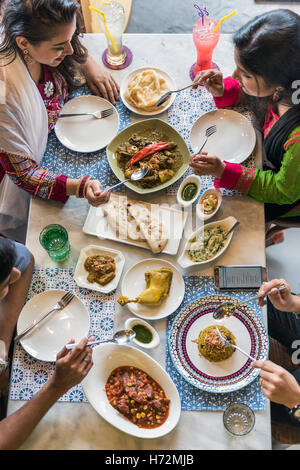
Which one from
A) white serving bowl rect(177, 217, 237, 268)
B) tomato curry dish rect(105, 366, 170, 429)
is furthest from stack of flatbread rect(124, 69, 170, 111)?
tomato curry dish rect(105, 366, 170, 429)

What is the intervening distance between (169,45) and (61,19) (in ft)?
2.99

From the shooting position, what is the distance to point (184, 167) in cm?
221

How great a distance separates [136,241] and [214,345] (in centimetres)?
62

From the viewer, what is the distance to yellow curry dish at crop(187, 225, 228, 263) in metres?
2.05

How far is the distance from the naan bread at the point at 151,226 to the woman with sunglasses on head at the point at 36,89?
175 millimetres

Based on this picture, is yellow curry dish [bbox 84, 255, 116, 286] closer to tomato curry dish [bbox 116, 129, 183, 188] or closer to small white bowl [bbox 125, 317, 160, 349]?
small white bowl [bbox 125, 317, 160, 349]

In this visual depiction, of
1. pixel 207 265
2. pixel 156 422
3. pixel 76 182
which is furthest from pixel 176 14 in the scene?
pixel 156 422

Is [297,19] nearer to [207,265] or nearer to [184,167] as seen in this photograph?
[184,167]

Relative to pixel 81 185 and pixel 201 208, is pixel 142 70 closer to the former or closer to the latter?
pixel 81 185

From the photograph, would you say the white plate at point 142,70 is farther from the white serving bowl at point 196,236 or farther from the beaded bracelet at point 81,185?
the white serving bowl at point 196,236

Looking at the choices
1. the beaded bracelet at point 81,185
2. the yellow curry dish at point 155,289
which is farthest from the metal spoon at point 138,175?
the yellow curry dish at point 155,289

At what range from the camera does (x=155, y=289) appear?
77.4 inches

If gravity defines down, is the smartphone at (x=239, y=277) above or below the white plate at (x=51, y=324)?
above

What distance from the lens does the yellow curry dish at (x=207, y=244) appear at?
6.72ft
